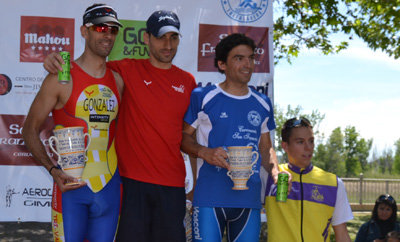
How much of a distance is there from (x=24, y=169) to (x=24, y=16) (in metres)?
1.55

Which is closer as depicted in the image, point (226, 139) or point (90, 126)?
point (90, 126)

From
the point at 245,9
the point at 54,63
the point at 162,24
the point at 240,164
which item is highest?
the point at 245,9

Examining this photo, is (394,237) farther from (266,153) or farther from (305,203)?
(266,153)

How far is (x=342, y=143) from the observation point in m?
36.8

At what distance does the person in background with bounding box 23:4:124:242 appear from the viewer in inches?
112

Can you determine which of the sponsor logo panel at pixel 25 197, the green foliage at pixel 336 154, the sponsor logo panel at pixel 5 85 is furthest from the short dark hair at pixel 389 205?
the green foliage at pixel 336 154

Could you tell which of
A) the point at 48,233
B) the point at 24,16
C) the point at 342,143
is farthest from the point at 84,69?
the point at 342,143

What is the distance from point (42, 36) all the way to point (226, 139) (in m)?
2.65

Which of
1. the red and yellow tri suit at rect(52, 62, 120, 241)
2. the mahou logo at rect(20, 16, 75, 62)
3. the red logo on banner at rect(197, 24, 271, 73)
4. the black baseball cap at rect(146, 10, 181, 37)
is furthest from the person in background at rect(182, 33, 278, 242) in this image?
the mahou logo at rect(20, 16, 75, 62)

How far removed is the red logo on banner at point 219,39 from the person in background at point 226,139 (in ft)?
5.17

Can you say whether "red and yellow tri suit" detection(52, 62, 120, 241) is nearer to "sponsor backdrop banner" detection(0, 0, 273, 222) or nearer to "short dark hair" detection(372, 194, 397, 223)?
"sponsor backdrop banner" detection(0, 0, 273, 222)

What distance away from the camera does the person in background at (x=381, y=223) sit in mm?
5863

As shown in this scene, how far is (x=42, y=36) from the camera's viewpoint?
4727 millimetres

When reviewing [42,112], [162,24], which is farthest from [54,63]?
[162,24]
